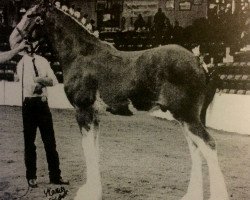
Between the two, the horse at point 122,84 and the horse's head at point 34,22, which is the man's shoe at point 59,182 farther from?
the horse's head at point 34,22

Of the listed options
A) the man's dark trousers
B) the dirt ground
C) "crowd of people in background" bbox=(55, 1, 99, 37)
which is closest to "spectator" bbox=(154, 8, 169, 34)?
"crowd of people in background" bbox=(55, 1, 99, 37)

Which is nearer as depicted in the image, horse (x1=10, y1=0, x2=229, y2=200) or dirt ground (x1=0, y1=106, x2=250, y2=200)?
horse (x1=10, y1=0, x2=229, y2=200)

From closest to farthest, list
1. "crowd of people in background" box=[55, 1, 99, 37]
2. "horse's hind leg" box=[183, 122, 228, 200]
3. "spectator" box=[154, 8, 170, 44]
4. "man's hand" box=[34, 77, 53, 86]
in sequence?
1. "horse's hind leg" box=[183, 122, 228, 200]
2. "man's hand" box=[34, 77, 53, 86]
3. "crowd of people in background" box=[55, 1, 99, 37]
4. "spectator" box=[154, 8, 170, 44]

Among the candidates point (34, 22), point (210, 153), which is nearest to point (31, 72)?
point (34, 22)

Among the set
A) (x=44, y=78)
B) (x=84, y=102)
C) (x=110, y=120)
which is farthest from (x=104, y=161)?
(x=44, y=78)

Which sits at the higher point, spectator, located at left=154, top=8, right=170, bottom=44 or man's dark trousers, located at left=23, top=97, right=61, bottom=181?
spectator, located at left=154, top=8, right=170, bottom=44

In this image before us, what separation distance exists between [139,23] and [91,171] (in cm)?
77

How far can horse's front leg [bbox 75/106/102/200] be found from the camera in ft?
6.85

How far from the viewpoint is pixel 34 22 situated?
6.94 ft

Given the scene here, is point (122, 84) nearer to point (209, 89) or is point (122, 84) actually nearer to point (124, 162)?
point (209, 89)

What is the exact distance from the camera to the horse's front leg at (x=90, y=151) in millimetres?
2088

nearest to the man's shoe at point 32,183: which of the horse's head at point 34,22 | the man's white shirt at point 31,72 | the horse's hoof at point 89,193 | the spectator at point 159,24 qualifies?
the horse's hoof at point 89,193

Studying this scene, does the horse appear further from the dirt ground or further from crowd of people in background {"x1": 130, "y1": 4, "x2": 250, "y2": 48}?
crowd of people in background {"x1": 130, "y1": 4, "x2": 250, "y2": 48}

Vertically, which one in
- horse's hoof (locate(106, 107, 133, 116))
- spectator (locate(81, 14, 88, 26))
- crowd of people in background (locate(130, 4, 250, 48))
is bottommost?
horse's hoof (locate(106, 107, 133, 116))
